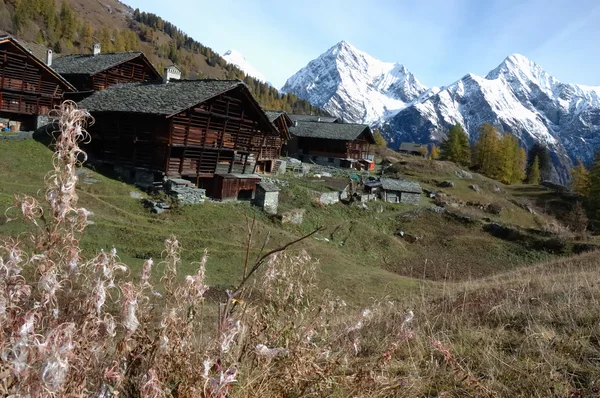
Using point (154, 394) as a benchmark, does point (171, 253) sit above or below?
above

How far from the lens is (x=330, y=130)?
2381 inches

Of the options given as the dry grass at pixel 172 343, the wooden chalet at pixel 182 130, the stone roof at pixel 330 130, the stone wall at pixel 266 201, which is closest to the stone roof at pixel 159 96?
the wooden chalet at pixel 182 130

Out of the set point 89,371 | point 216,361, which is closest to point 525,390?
point 216,361

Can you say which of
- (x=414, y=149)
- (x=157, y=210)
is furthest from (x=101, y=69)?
(x=414, y=149)

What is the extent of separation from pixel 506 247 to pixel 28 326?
34.3 meters

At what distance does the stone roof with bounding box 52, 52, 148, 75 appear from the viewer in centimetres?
4138

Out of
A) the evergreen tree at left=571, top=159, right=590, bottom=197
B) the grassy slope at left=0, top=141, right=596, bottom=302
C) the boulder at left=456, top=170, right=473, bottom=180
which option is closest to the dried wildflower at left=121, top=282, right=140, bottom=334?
the grassy slope at left=0, top=141, right=596, bottom=302

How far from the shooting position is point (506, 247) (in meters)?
31.0

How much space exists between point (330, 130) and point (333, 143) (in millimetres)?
2085

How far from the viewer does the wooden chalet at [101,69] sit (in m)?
41.0

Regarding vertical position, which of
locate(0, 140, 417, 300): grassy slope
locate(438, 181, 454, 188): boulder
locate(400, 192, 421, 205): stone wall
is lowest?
locate(0, 140, 417, 300): grassy slope

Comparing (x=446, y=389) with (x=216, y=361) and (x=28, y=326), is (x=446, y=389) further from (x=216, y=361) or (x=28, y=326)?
(x=28, y=326)

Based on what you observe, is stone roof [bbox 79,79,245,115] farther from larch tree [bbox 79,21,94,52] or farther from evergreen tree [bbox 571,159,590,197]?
larch tree [bbox 79,21,94,52]

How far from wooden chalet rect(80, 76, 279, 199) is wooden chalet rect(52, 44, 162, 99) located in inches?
430
